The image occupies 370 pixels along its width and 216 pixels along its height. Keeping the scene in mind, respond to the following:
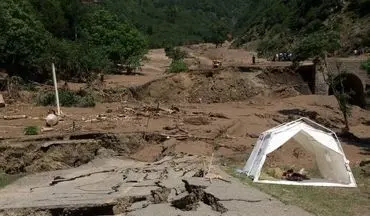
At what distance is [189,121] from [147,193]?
1203 centimetres

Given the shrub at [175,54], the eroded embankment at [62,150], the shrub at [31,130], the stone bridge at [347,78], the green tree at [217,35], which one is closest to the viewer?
the eroded embankment at [62,150]

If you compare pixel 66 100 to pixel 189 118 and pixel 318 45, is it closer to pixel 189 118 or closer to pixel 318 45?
pixel 189 118

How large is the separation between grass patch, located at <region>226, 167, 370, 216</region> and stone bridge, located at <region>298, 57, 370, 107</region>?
20.0m

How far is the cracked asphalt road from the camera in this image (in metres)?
10.3

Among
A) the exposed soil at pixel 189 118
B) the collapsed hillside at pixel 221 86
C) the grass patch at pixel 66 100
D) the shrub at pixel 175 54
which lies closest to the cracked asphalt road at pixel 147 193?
the exposed soil at pixel 189 118

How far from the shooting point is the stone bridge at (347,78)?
1280 inches

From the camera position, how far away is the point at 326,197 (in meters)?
11.5

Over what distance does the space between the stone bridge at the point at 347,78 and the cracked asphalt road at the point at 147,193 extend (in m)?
18.6

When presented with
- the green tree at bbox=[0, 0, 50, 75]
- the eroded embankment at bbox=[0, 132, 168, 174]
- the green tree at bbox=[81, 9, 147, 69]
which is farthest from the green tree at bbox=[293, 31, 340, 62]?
the green tree at bbox=[81, 9, 147, 69]

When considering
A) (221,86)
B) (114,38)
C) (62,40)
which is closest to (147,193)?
(221,86)

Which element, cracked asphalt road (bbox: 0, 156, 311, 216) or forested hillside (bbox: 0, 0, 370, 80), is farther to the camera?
forested hillside (bbox: 0, 0, 370, 80)

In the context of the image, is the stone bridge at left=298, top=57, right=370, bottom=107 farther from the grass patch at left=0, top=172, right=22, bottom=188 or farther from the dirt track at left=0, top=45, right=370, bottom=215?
the grass patch at left=0, top=172, right=22, bottom=188

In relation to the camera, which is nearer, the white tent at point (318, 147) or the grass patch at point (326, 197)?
the grass patch at point (326, 197)

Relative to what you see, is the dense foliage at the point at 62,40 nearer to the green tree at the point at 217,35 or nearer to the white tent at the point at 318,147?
the white tent at the point at 318,147
